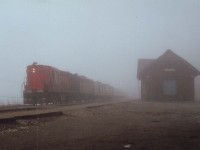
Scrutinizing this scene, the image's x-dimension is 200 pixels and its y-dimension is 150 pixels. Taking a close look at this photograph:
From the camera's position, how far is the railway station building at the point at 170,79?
127ft

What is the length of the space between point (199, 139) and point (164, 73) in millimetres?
32923

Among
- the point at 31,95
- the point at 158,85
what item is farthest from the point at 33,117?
the point at 158,85

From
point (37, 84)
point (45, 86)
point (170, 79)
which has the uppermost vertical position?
point (170, 79)

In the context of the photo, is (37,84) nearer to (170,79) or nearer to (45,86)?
(45,86)

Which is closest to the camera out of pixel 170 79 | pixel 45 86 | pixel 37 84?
pixel 45 86

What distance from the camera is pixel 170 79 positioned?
39.5m

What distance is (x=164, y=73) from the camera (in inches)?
1565

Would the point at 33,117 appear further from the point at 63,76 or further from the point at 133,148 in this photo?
the point at 63,76

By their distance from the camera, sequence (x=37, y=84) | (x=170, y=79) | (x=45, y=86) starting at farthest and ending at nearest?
(x=170, y=79) < (x=37, y=84) < (x=45, y=86)

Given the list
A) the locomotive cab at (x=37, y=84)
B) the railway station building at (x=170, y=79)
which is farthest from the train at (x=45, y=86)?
the railway station building at (x=170, y=79)

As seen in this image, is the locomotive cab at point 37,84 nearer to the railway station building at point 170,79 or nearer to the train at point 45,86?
the train at point 45,86

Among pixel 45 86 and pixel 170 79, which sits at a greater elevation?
pixel 170 79

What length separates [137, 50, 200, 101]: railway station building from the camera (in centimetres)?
3884

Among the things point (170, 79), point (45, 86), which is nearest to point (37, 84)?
point (45, 86)
